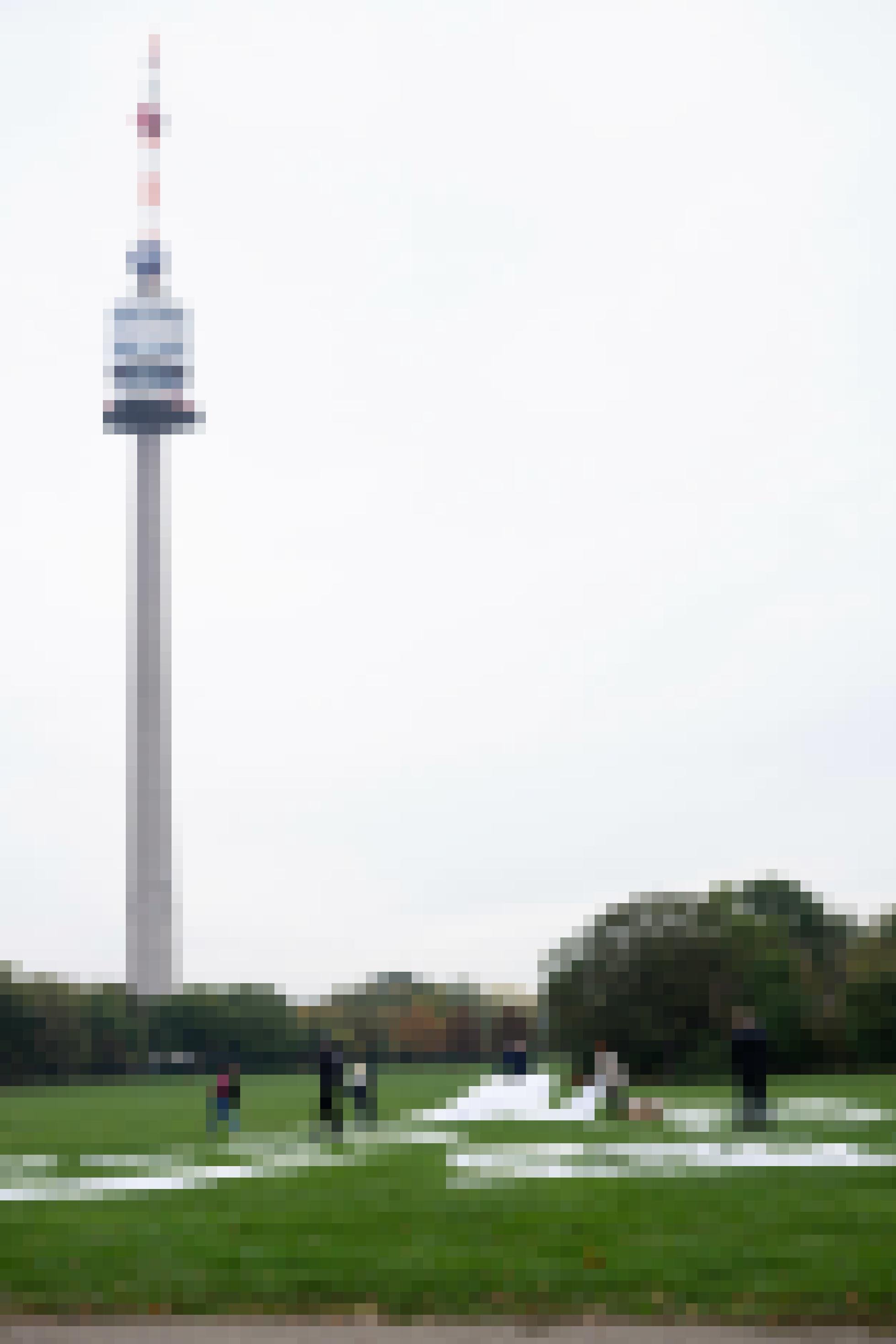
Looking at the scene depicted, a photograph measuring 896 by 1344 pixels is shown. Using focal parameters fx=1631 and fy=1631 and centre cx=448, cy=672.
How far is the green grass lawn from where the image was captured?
12312 mm

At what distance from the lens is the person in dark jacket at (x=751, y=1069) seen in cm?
2505

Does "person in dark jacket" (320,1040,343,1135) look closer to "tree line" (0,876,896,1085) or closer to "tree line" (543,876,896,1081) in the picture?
"tree line" (0,876,896,1085)

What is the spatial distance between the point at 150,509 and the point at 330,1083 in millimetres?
84398

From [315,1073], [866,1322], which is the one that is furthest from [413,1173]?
[315,1073]

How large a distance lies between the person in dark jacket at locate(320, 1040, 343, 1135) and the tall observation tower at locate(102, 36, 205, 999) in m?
78.1

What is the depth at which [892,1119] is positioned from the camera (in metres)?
29.0

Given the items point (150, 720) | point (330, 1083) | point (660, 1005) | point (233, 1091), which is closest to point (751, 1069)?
point (330, 1083)

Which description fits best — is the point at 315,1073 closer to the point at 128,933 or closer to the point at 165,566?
the point at 128,933

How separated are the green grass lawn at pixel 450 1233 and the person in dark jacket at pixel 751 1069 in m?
0.83

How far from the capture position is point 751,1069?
2608 cm

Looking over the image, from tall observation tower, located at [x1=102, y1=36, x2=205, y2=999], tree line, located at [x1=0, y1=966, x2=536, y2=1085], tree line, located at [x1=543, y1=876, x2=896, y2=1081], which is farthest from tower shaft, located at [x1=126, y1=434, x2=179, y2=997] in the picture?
tree line, located at [x1=543, y1=876, x2=896, y2=1081]

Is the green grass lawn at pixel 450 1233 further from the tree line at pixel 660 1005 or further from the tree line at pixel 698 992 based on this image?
the tree line at pixel 698 992

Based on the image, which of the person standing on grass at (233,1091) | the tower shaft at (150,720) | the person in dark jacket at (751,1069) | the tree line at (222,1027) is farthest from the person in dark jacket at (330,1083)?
the tower shaft at (150,720)

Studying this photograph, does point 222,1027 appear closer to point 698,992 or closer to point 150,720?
point 150,720
